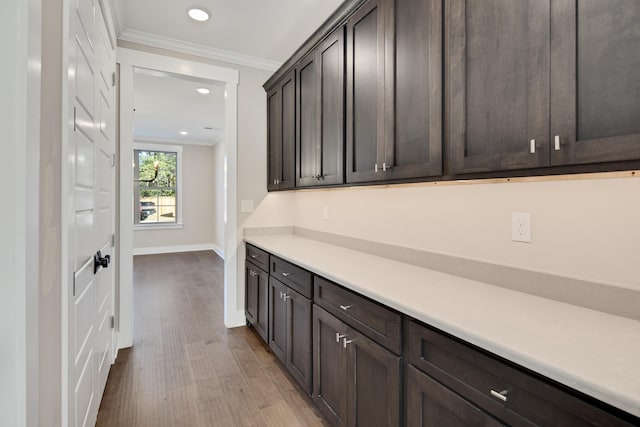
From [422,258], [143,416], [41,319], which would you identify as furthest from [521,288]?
[143,416]

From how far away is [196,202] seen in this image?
7.80 meters

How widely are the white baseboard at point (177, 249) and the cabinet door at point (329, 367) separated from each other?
5657 millimetres

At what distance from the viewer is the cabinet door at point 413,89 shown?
1.33 meters

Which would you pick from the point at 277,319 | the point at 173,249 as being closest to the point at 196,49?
the point at 277,319

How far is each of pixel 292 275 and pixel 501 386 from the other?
4.69 feet

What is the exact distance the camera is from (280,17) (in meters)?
2.53

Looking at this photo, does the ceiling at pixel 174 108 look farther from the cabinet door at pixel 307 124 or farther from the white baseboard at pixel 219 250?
the white baseboard at pixel 219 250

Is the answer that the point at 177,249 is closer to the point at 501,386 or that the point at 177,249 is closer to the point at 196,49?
the point at 196,49

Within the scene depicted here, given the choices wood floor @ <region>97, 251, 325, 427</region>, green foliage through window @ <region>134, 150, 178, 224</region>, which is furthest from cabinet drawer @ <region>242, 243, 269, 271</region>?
green foliage through window @ <region>134, 150, 178, 224</region>

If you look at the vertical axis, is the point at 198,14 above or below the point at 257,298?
above

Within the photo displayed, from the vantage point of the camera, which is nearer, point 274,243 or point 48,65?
point 48,65

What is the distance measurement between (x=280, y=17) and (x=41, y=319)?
8.25 ft

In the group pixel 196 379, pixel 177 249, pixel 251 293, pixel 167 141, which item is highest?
pixel 167 141

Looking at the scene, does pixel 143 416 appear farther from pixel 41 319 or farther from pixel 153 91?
pixel 153 91
